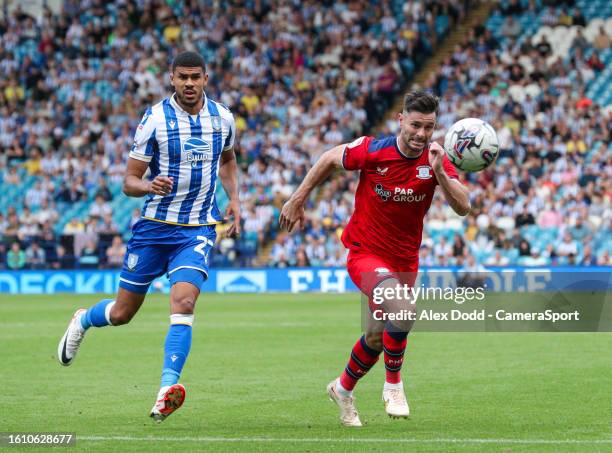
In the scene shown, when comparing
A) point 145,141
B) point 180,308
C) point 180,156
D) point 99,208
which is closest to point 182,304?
point 180,308

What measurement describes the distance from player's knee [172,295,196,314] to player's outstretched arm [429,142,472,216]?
77.4 inches

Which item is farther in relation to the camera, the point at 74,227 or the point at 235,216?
the point at 74,227

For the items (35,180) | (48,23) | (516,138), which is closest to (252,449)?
(516,138)

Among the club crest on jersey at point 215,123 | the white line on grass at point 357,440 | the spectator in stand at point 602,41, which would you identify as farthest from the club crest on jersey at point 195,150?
the spectator in stand at point 602,41

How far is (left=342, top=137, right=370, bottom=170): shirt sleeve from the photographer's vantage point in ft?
27.7

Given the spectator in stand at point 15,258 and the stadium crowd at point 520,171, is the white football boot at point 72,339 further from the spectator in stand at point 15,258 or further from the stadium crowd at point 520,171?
the spectator in stand at point 15,258

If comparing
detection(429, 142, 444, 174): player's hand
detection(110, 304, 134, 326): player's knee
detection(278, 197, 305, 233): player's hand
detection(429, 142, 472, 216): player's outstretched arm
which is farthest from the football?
detection(110, 304, 134, 326): player's knee

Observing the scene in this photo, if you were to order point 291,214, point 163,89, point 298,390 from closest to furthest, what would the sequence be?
point 291,214
point 298,390
point 163,89

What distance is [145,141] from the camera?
8.49m

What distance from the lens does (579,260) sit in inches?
996

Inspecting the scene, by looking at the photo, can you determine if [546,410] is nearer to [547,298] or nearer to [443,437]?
[443,437]

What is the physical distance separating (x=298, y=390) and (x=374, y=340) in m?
2.12

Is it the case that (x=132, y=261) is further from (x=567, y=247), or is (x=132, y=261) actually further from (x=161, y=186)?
(x=567, y=247)

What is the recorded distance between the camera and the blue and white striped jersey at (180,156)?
8531mm
